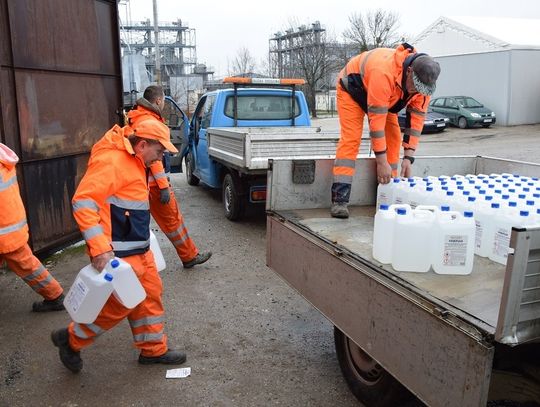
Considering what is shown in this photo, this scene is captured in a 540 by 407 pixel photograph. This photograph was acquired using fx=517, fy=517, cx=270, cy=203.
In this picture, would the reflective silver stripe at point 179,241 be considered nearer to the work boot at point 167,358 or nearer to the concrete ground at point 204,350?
the concrete ground at point 204,350

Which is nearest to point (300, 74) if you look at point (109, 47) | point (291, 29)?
point (291, 29)

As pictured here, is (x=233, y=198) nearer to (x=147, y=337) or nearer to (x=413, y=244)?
(x=147, y=337)

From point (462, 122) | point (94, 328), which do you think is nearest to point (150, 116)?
point (94, 328)

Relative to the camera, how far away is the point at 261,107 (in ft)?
29.1

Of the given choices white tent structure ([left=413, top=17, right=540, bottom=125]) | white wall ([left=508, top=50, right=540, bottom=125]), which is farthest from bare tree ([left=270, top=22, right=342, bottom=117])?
white wall ([left=508, top=50, right=540, bottom=125])

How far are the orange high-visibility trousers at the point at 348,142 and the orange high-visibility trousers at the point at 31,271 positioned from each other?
2.59 metres

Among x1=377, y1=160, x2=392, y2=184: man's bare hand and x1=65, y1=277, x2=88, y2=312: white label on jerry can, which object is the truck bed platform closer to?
x1=377, y1=160, x2=392, y2=184: man's bare hand

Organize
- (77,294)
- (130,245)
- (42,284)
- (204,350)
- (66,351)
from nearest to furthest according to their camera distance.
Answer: (77,294) → (130,245) → (66,351) → (204,350) → (42,284)

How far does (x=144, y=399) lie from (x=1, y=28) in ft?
13.9

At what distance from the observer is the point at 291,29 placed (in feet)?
158

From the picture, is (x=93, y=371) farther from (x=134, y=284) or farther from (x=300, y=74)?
(x=300, y=74)

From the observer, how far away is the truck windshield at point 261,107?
880 centimetres

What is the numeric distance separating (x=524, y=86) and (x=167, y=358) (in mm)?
26088

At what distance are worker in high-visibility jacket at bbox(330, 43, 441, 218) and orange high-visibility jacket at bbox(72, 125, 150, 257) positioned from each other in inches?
56.5
